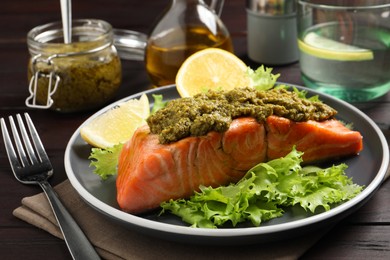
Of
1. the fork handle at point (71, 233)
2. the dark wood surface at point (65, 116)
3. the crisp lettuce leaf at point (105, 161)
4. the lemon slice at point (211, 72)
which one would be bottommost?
the dark wood surface at point (65, 116)

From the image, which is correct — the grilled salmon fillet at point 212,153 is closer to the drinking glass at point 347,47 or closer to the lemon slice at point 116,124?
the lemon slice at point 116,124

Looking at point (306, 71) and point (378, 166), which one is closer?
point (378, 166)

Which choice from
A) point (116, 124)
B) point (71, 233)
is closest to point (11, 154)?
point (116, 124)

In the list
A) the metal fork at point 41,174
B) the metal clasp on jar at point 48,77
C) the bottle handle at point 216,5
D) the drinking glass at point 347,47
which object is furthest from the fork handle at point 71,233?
the bottle handle at point 216,5

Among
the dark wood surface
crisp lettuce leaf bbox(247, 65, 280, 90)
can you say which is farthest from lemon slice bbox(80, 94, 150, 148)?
crisp lettuce leaf bbox(247, 65, 280, 90)

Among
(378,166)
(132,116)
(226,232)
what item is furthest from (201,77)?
(226,232)

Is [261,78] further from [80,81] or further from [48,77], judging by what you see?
[48,77]

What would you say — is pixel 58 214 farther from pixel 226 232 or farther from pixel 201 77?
pixel 201 77
